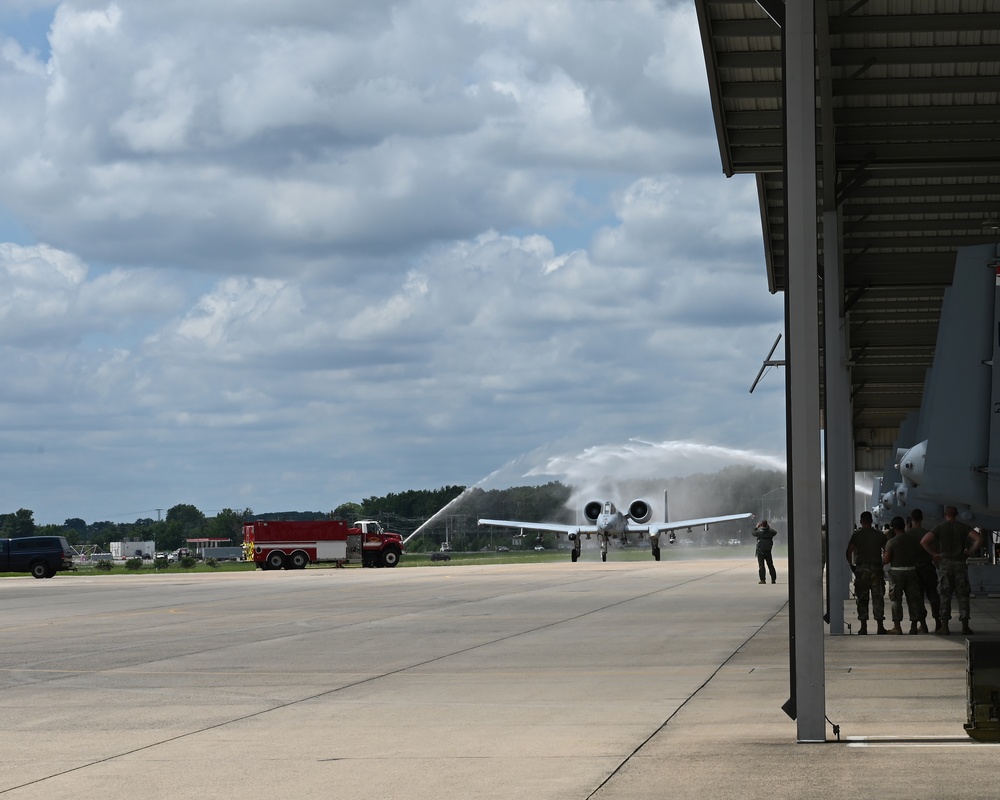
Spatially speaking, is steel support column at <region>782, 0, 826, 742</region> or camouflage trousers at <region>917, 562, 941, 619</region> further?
camouflage trousers at <region>917, 562, 941, 619</region>

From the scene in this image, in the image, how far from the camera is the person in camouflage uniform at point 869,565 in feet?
64.9

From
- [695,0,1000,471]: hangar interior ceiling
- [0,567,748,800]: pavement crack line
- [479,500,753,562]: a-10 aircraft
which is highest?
[695,0,1000,471]: hangar interior ceiling

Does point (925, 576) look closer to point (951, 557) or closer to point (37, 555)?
point (951, 557)

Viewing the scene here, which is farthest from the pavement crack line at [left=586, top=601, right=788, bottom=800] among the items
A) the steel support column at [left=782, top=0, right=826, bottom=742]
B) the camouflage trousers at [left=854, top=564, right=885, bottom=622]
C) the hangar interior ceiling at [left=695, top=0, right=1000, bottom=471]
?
the hangar interior ceiling at [left=695, top=0, right=1000, bottom=471]

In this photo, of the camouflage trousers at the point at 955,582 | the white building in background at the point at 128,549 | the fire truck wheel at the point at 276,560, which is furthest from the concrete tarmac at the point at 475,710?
the white building in background at the point at 128,549

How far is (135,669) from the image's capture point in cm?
1678

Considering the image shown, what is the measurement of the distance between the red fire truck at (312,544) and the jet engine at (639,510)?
12244 mm

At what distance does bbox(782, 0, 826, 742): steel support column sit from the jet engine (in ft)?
192

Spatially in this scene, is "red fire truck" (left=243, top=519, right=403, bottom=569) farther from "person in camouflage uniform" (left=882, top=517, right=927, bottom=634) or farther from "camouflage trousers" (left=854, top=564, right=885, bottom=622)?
"person in camouflage uniform" (left=882, top=517, right=927, bottom=634)

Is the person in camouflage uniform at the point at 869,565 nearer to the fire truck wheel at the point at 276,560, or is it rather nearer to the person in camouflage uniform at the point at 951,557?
the person in camouflage uniform at the point at 951,557

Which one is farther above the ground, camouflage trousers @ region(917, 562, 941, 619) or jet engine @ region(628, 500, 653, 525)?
jet engine @ region(628, 500, 653, 525)

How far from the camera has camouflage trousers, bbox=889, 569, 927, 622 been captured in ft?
63.2

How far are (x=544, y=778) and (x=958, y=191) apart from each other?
2052 cm

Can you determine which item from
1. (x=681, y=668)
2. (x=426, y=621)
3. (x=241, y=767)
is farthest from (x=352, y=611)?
(x=241, y=767)
